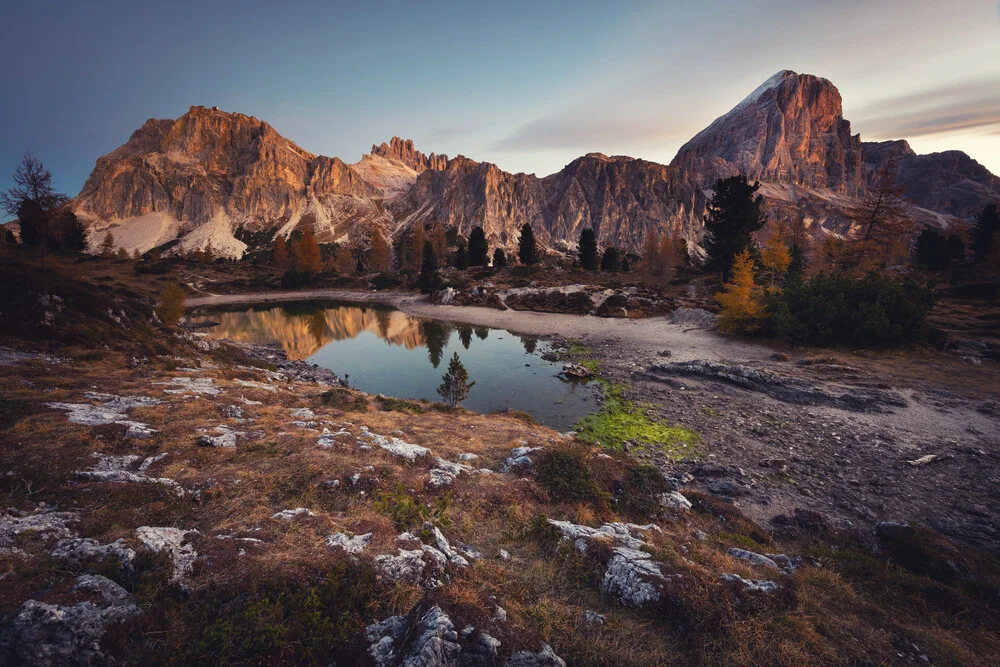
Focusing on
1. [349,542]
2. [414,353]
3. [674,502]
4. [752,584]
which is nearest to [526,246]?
[414,353]

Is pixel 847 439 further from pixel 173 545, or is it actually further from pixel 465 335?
pixel 465 335

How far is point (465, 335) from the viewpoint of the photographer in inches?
1684

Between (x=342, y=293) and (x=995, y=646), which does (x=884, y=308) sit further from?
(x=342, y=293)

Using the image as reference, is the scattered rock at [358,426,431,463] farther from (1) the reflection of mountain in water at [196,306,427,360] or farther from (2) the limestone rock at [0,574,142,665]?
(1) the reflection of mountain in water at [196,306,427,360]

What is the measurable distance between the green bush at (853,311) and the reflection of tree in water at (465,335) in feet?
96.2

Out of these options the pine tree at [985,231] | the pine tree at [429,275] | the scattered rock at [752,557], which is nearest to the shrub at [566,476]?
the scattered rock at [752,557]

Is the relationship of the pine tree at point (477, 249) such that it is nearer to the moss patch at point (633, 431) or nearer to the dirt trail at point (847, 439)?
the dirt trail at point (847, 439)

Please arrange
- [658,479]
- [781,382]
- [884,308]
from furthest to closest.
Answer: [884,308]
[781,382]
[658,479]

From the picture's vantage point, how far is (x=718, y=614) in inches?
208

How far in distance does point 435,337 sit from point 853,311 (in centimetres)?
3864

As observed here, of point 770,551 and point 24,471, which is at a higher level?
point 24,471

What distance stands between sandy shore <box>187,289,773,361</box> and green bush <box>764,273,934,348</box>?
3.62 m

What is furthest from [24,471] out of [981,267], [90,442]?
[981,267]

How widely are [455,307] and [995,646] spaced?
58.7 meters
